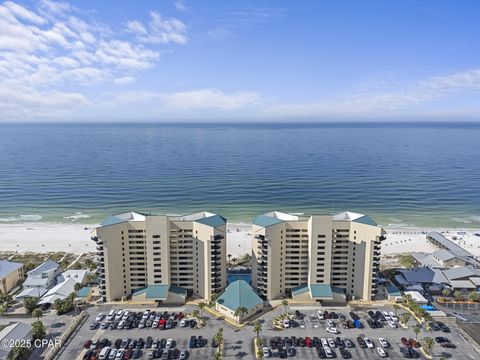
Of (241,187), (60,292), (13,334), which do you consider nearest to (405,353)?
(13,334)

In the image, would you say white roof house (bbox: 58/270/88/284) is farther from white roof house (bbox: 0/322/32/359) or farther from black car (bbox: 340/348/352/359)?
black car (bbox: 340/348/352/359)

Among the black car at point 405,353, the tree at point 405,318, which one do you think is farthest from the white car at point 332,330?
the tree at point 405,318

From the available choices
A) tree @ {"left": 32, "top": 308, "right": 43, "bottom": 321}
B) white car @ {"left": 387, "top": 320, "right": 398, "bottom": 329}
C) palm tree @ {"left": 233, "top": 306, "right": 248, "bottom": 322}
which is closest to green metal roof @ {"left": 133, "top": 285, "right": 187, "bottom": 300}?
palm tree @ {"left": 233, "top": 306, "right": 248, "bottom": 322}

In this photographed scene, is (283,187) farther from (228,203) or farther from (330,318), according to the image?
(330,318)

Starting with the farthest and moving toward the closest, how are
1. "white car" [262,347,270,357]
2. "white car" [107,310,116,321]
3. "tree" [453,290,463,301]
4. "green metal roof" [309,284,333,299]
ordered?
"tree" [453,290,463,301] → "green metal roof" [309,284,333,299] → "white car" [107,310,116,321] → "white car" [262,347,270,357]

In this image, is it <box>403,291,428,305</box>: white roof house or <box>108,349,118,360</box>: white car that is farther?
<box>403,291,428,305</box>: white roof house

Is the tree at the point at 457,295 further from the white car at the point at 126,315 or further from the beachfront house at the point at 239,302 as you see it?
the white car at the point at 126,315

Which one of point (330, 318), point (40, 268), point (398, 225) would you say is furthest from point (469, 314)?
point (40, 268)
